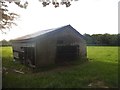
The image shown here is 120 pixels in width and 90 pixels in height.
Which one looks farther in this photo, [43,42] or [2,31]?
[2,31]

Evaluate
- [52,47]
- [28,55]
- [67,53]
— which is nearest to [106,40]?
[67,53]

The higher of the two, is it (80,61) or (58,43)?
(58,43)

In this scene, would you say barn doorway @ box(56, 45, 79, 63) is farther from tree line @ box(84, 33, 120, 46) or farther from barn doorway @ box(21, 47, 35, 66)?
tree line @ box(84, 33, 120, 46)

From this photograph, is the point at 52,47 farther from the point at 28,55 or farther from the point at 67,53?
the point at 28,55

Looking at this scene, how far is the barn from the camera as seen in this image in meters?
19.7

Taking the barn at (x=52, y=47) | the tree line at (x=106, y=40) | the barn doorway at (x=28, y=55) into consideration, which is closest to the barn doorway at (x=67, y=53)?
the barn at (x=52, y=47)

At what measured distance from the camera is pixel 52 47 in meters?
20.7

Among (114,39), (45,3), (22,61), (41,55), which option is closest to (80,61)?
(41,55)

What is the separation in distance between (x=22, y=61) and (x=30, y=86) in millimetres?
12090

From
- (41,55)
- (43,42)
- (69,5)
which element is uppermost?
(69,5)

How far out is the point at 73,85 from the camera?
11.8m

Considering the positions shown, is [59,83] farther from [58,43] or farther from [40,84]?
[58,43]

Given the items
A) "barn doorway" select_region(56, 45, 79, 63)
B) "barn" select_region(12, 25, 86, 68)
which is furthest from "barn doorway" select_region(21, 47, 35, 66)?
"barn doorway" select_region(56, 45, 79, 63)

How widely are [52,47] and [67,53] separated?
1.98 meters
